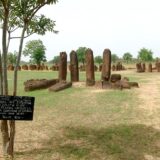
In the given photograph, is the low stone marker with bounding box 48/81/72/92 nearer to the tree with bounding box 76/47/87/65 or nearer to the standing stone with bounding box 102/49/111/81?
the standing stone with bounding box 102/49/111/81

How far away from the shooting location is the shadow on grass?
1095 cm

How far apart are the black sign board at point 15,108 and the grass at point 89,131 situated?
1419mm

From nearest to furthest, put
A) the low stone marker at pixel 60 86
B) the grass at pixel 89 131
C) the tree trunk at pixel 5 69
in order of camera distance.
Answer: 1. the tree trunk at pixel 5 69
2. the grass at pixel 89 131
3. the low stone marker at pixel 60 86

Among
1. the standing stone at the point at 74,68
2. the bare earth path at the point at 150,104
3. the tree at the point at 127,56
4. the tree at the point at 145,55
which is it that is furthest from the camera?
the tree at the point at 127,56

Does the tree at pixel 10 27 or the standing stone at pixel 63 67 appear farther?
the standing stone at pixel 63 67

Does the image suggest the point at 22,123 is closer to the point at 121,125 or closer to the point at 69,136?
the point at 69,136

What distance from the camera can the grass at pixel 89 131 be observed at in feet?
36.3

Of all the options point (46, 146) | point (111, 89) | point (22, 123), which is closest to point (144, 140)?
point (46, 146)

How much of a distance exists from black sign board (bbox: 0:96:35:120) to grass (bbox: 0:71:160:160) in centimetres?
142

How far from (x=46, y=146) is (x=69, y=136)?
1.19 m

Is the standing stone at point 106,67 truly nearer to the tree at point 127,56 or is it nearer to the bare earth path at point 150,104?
the bare earth path at point 150,104

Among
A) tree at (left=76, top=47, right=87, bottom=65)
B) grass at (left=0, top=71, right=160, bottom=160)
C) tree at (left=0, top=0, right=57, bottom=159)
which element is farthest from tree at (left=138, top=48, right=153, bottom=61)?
tree at (left=0, top=0, right=57, bottom=159)

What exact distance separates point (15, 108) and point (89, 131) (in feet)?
13.4

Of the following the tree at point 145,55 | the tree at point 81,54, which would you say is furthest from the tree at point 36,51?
the tree at point 145,55
